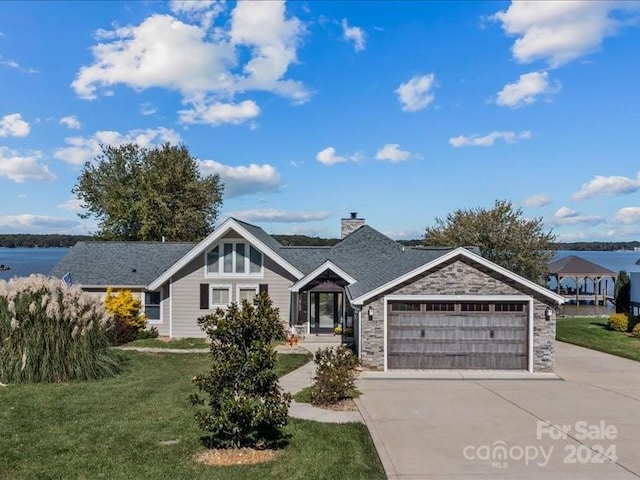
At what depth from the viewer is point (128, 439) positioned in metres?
9.03

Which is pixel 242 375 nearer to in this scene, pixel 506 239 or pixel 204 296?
pixel 204 296

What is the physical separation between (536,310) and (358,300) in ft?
18.2

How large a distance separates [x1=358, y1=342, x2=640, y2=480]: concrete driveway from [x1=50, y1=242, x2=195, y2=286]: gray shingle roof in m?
14.8

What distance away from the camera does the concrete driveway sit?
795 cm

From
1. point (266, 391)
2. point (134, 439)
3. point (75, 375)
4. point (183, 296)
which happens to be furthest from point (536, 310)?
point (183, 296)

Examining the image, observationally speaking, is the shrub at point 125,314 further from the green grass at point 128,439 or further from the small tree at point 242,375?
the small tree at point 242,375

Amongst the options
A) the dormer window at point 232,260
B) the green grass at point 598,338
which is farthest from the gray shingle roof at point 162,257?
the green grass at point 598,338

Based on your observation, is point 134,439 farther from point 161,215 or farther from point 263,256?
point 161,215

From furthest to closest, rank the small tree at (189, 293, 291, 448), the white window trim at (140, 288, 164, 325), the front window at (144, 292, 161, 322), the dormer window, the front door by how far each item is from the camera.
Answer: the front window at (144, 292, 161, 322) < the white window trim at (140, 288, 164, 325) < the front door < the dormer window < the small tree at (189, 293, 291, 448)

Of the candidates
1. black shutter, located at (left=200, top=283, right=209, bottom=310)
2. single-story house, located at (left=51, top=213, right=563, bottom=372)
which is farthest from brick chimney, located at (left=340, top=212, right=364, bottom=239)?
black shutter, located at (left=200, top=283, right=209, bottom=310)

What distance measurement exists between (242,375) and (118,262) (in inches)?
795

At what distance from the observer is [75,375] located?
43.9 ft

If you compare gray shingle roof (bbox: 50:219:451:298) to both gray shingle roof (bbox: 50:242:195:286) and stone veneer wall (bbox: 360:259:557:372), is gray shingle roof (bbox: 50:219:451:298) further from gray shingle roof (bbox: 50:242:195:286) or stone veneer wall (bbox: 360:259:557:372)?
stone veneer wall (bbox: 360:259:557:372)

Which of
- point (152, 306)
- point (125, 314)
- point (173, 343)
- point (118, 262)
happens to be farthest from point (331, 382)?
point (118, 262)
